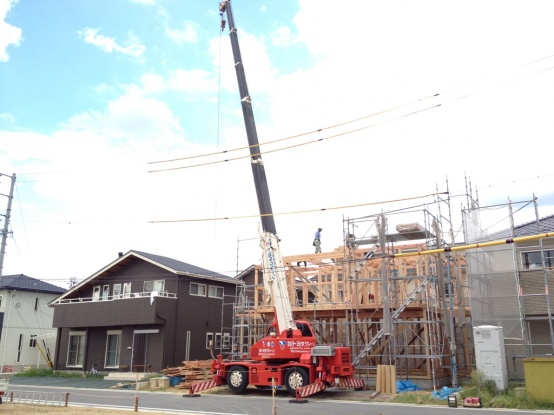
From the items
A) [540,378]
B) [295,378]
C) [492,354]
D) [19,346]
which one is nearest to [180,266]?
[19,346]

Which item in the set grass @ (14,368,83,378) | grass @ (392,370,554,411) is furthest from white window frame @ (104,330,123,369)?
grass @ (392,370,554,411)

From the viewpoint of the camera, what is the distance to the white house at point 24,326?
34875mm

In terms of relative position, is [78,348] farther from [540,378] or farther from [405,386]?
[540,378]

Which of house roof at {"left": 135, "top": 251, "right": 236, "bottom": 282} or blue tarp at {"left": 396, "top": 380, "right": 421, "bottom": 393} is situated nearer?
blue tarp at {"left": 396, "top": 380, "right": 421, "bottom": 393}

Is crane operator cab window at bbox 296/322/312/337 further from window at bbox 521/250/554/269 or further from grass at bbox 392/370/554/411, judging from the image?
window at bbox 521/250/554/269

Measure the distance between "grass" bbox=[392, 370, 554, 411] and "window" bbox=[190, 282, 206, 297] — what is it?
15.9 m

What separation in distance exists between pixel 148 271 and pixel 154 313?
407cm

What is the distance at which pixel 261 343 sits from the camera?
719 inches

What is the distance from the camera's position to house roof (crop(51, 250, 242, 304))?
95.8ft

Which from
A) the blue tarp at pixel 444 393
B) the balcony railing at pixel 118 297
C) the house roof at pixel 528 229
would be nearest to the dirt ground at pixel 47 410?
the blue tarp at pixel 444 393

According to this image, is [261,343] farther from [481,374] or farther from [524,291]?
[524,291]

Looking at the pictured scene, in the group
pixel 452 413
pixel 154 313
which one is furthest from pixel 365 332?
pixel 154 313

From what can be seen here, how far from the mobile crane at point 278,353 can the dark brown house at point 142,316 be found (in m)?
7.62

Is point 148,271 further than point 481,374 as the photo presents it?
Yes
